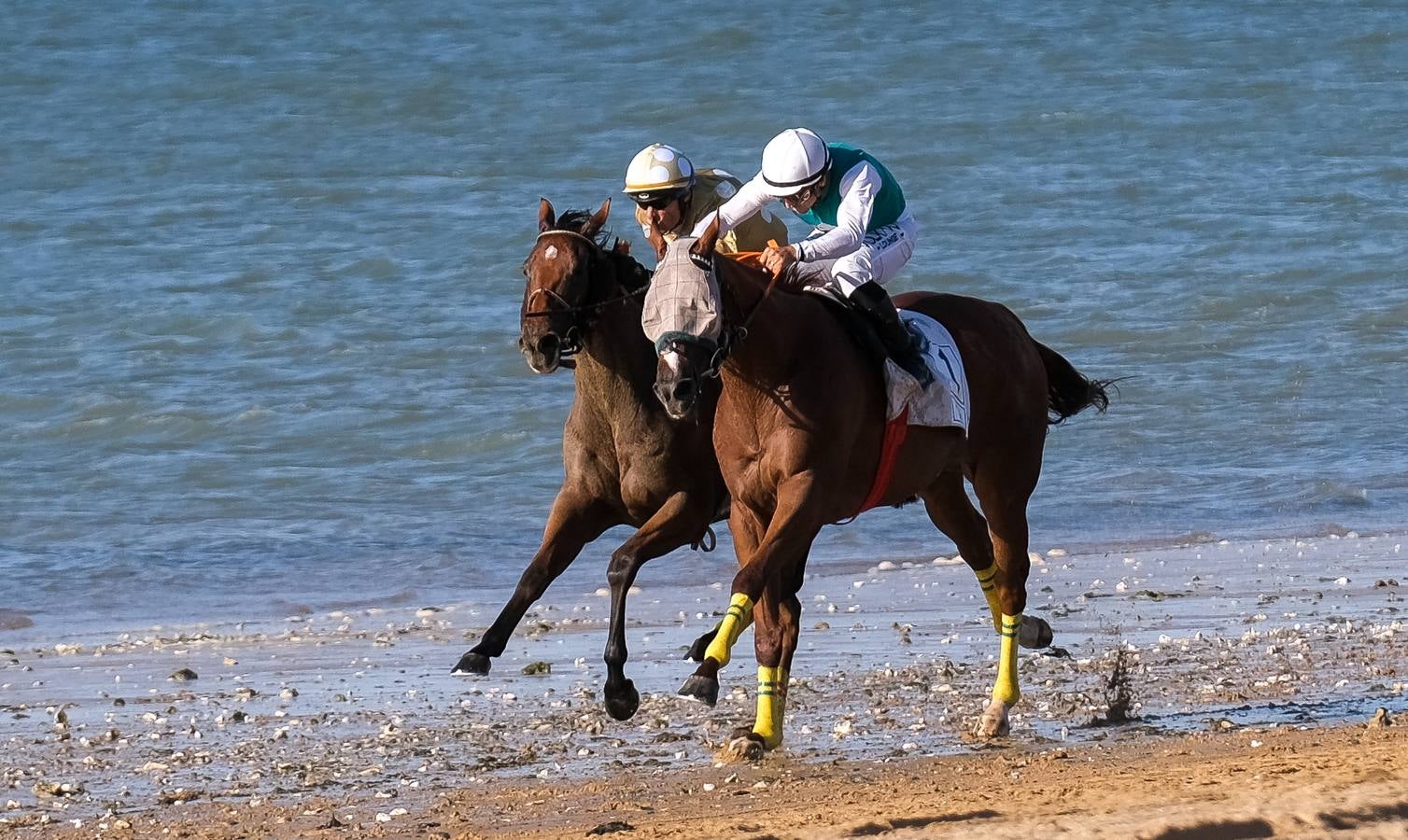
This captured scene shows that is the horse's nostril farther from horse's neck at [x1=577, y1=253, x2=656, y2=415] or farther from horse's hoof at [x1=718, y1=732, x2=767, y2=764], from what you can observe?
horse's hoof at [x1=718, y1=732, x2=767, y2=764]

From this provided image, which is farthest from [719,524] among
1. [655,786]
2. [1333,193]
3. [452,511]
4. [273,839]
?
[1333,193]

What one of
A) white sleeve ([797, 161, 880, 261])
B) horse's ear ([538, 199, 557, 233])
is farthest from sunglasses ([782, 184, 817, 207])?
horse's ear ([538, 199, 557, 233])

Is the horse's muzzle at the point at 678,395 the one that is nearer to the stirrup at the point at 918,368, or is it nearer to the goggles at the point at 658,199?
the stirrup at the point at 918,368

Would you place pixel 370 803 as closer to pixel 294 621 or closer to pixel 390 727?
pixel 390 727

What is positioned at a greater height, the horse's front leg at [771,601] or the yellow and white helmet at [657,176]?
the yellow and white helmet at [657,176]

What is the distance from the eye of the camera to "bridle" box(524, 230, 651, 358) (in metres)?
7.96

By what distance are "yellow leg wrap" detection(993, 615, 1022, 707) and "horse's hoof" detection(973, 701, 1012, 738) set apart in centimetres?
11

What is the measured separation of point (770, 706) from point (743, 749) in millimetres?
239

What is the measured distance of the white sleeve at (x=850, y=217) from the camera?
7.80 metres

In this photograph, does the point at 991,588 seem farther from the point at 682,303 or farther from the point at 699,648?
the point at 682,303

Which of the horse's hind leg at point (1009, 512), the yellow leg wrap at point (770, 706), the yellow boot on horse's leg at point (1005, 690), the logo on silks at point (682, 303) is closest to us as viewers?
the logo on silks at point (682, 303)

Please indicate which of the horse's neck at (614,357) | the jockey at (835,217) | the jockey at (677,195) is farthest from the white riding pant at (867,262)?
the horse's neck at (614,357)

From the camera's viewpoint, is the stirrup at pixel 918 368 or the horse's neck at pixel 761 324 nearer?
the horse's neck at pixel 761 324

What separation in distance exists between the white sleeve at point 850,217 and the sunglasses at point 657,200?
2.38 feet
